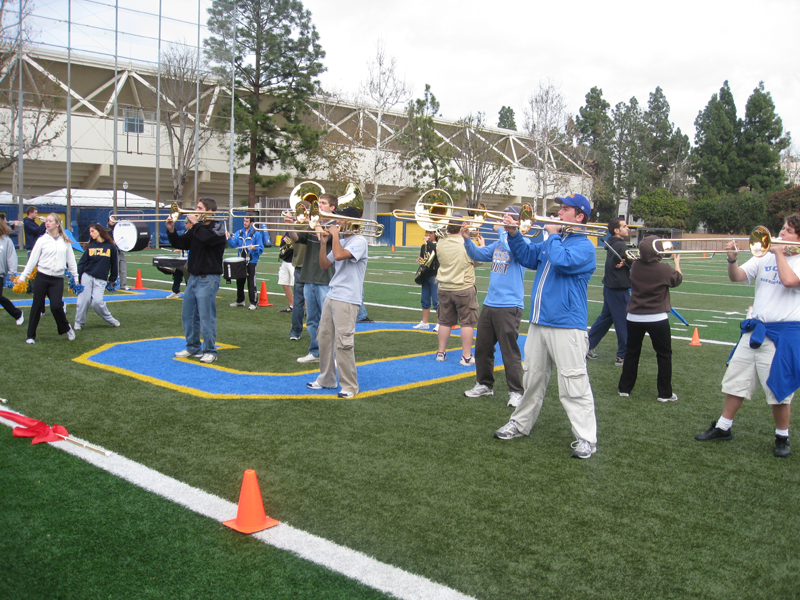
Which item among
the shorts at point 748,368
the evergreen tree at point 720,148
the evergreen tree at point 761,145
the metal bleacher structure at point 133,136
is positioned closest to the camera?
the shorts at point 748,368

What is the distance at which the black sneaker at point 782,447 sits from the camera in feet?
18.3

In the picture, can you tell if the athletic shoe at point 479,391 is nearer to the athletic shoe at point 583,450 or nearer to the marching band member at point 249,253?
the athletic shoe at point 583,450

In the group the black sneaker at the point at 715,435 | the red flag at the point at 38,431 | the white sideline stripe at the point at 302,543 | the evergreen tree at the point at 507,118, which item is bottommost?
the white sideline stripe at the point at 302,543

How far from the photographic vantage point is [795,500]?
15.4 feet

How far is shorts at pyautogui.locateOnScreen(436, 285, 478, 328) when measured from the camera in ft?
28.3

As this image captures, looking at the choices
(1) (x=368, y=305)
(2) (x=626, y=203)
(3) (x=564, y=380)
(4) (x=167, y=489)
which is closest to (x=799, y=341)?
(3) (x=564, y=380)

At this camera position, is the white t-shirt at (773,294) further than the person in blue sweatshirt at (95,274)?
No

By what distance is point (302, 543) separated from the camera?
154 inches

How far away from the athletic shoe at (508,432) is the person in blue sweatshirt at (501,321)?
0.98m

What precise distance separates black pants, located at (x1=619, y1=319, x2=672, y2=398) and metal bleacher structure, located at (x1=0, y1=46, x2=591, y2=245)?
83.0 feet

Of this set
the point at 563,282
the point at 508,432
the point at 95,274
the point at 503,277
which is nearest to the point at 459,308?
the point at 503,277

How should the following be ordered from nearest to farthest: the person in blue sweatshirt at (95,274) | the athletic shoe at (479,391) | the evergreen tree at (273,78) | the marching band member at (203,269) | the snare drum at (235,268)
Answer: the athletic shoe at (479,391)
the marching band member at (203,269)
the person in blue sweatshirt at (95,274)
the snare drum at (235,268)
the evergreen tree at (273,78)

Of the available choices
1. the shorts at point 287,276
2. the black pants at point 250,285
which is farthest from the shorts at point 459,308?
the black pants at point 250,285

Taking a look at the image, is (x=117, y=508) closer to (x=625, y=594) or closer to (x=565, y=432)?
(x=625, y=594)
